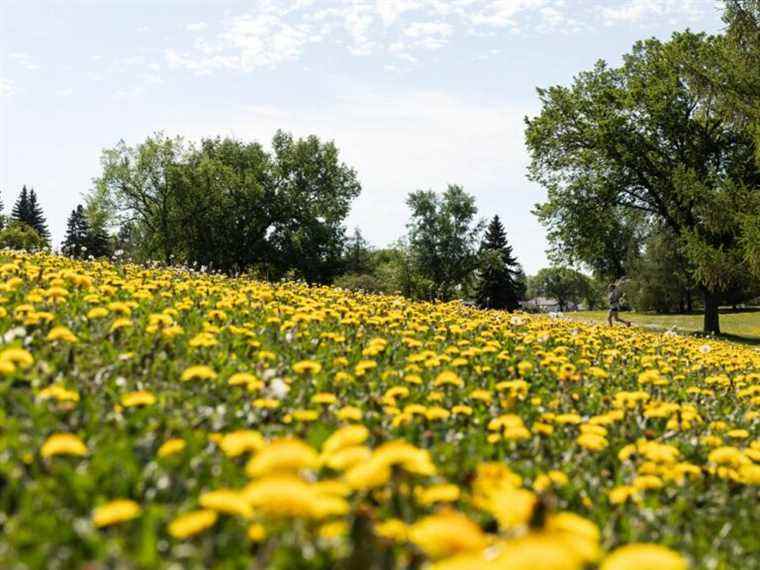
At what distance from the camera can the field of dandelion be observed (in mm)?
2225

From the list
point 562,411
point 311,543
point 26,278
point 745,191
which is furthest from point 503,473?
point 745,191

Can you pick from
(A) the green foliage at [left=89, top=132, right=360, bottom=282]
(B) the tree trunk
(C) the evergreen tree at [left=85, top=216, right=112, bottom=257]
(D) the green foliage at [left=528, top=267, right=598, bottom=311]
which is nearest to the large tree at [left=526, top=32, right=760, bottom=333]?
(B) the tree trunk

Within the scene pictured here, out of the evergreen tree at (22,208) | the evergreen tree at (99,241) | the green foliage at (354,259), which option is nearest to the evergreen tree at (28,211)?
the evergreen tree at (22,208)

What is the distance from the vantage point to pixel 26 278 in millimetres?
6957

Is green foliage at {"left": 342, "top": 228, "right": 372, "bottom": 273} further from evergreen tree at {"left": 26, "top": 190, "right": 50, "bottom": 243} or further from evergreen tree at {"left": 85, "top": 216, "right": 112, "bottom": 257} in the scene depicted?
evergreen tree at {"left": 26, "top": 190, "right": 50, "bottom": 243}

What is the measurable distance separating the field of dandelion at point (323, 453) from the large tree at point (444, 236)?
6016 cm

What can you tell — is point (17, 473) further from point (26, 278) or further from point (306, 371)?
point (26, 278)

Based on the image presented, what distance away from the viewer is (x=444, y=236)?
220 feet

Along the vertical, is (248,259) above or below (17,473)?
above

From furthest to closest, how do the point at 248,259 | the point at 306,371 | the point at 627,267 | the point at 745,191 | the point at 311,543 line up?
the point at 627,267
the point at 248,259
the point at 745,191
the point at 306,371
the point at 311,543

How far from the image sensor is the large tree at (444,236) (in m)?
67.2

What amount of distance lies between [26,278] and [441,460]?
5.41 m

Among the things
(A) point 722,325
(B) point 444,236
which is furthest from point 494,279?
(A) point 722,325

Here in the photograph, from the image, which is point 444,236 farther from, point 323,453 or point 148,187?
point 323,453
